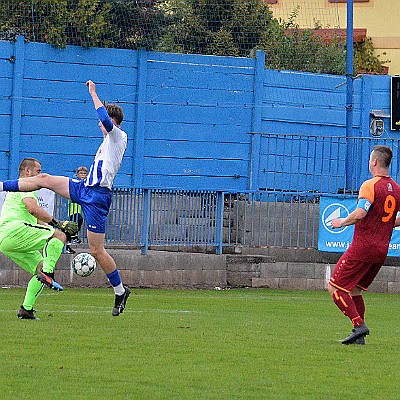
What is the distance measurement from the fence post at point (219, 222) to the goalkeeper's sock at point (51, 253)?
778 cm

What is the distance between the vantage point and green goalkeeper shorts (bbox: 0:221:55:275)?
520 inches

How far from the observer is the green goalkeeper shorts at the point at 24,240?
43.4 feet

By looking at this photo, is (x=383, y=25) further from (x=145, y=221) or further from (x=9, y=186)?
(x=9, y=186)

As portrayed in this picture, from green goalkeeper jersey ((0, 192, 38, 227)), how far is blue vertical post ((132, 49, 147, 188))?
38.3ft

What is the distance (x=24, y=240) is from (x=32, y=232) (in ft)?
0.46

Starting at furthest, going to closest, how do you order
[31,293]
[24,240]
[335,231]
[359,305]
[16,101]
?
[16,101] → [335,231] → [24,240] → [31,293] → [359,305]

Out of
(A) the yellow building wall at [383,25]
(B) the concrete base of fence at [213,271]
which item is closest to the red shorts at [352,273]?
(B) the concrete base of fence at [213,271]

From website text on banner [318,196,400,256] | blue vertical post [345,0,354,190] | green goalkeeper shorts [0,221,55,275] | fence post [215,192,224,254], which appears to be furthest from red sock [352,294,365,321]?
blue vertical post [345,0,354,190]

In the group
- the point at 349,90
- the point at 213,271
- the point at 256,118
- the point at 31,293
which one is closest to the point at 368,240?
the point at 31,293

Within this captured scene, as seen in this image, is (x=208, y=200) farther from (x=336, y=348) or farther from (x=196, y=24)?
(x=336, y=348)

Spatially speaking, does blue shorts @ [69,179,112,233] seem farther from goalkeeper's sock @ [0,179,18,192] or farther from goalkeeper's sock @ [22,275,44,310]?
goalkeeper's sock @ [22,275,44,310]

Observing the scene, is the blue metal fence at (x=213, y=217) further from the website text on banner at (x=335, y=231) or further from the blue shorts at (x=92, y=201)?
the blue shorts at (x=92, y=201)

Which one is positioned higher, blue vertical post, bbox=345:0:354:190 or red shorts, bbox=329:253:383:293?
blue vertical post, bbox=345:0:354:190

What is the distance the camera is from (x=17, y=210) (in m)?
13.6
